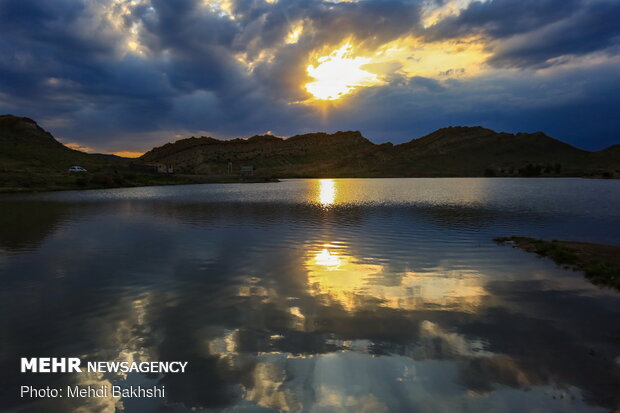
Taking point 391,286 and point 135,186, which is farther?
point 135,186

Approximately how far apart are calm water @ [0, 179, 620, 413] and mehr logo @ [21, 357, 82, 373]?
23 cm

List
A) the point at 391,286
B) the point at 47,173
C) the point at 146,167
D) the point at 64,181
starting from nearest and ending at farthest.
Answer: the point at 391,286
the point at 64,181
the point at 47,173
the point at 146,167

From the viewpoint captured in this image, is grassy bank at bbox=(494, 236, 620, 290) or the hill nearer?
grassy bank at bbox=(494, 236, 620, 290)

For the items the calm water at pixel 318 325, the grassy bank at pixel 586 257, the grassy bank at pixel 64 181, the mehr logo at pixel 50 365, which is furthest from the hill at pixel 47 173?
the grassy bank at pixel 586 257

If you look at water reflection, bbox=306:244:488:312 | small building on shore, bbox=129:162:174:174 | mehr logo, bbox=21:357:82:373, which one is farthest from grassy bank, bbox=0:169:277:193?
water reflection, bbox=306:244:488:312

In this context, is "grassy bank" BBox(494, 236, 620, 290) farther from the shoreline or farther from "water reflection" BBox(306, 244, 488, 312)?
the shoreline

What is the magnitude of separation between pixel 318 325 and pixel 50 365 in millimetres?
7614

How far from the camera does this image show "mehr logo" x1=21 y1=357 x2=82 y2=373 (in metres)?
8.97

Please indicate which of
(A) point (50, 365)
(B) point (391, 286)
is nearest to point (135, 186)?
(B) point (391, 286)

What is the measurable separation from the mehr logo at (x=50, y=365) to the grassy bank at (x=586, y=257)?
20.7 m

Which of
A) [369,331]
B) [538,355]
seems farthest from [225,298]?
[538,355]

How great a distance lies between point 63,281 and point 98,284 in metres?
2.06

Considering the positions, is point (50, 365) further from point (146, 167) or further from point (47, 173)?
point (146, 167)

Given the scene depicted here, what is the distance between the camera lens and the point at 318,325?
38.0ft
